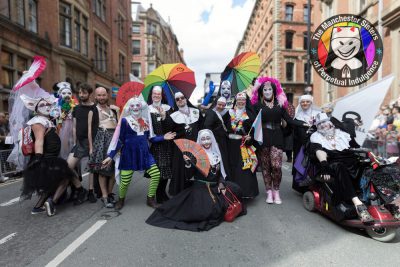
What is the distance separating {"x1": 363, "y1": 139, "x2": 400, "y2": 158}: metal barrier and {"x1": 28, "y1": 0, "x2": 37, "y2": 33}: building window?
15.9 metres

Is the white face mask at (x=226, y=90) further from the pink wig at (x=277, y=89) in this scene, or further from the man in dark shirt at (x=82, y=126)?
the man in dark shirt at (x=82, y=126)

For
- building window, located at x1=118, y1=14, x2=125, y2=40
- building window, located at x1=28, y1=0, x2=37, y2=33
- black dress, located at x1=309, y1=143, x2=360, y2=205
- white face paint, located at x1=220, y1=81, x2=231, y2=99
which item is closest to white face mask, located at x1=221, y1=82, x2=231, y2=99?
white face paint, located at x1=220, y1=81, x2=231, y2=99

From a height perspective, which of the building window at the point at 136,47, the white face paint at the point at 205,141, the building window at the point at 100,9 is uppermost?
the building window at the point at 136,47

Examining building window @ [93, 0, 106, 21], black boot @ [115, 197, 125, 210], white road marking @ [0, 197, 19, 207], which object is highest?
building window @ [93, 0, 106, 21]

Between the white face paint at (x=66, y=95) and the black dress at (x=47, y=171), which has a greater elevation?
the white face paint at (x=66, y=95)

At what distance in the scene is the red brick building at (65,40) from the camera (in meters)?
13.4

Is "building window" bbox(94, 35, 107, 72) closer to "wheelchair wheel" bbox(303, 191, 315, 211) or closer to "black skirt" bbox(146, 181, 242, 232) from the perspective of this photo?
"black skirt" bbox(146, 181, 242, 232)

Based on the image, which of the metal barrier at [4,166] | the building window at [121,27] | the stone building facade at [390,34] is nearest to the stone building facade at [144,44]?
the building window at [121,27]

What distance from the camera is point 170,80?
199 inches

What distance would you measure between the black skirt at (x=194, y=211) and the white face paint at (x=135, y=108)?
1.41 metres

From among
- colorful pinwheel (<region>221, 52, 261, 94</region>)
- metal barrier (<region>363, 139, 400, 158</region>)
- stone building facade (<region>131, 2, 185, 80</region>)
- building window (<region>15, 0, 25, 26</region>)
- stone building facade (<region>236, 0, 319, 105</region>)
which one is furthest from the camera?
stone building facade (<region>131, 2, 185, 80</region>)

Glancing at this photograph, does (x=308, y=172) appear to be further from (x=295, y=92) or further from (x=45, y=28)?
(x=295, y=92)

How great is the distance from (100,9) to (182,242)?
25426mm

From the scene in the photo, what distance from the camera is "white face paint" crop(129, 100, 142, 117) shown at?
4.50 m
